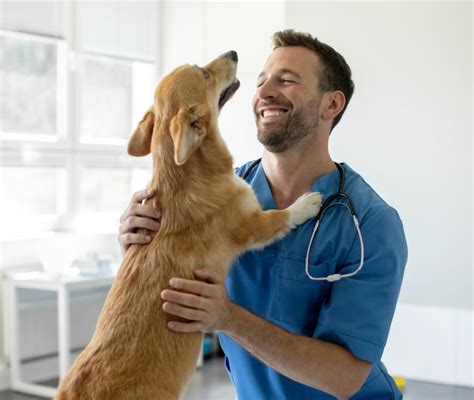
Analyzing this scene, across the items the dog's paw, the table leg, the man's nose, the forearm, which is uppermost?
the man's nose

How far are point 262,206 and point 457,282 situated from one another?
292 centimetres

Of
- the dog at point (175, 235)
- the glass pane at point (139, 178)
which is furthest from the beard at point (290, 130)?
the glass pane at point (139, 178)

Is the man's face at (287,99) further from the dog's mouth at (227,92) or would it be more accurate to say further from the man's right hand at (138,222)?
the man's right hand at (138,222)

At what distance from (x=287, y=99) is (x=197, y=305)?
2.00 ft

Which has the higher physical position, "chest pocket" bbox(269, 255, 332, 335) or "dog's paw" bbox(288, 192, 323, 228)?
"dog's paw" bbox(288, 192, 323, 228)

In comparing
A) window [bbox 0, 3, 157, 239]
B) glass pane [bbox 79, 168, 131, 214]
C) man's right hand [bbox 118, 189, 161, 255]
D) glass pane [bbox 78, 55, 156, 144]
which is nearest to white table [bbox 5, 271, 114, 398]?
window [bbox 0, 3, 157, 239]

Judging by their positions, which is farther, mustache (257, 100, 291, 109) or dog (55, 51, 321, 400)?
mustache (257, 100, 291, 109)

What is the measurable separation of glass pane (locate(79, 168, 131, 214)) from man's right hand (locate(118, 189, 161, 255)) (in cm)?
325

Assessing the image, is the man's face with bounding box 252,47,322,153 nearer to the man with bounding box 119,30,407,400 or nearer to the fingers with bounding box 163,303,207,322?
the man with bounding box 119,30,407,400

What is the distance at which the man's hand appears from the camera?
1528mm

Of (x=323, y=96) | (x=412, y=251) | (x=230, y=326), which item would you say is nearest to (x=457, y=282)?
(x=412, y=251)

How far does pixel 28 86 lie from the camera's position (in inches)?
179

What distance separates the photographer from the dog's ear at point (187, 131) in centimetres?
162

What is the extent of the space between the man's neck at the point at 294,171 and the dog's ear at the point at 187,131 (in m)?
0.26
